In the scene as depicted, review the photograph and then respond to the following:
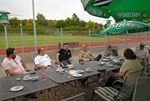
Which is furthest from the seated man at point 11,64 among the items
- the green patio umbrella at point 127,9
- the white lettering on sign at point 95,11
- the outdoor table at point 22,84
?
the green patio umbrella at point 127,9

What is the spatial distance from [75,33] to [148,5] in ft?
24.3

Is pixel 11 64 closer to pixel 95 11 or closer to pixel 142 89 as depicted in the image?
pixel 95 11

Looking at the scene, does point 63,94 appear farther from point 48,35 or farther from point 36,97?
point 48,35

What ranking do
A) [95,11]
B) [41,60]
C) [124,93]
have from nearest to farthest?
[124,93]
[95,11]
[41,60]

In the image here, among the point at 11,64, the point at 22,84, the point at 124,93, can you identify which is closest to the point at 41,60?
the point at 11,64

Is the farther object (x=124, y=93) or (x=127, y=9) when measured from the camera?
(x=127, y=9)

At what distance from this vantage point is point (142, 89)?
1864 mm

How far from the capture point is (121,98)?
2137 millimetres

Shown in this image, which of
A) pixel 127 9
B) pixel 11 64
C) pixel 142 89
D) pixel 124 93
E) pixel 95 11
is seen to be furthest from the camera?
pixel 127 9

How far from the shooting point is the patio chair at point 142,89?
6.06 ft

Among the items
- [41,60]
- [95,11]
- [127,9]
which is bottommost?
[41,60]

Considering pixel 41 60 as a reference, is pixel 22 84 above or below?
below

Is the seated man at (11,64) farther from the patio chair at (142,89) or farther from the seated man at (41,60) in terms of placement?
the patio chair at (142,89)

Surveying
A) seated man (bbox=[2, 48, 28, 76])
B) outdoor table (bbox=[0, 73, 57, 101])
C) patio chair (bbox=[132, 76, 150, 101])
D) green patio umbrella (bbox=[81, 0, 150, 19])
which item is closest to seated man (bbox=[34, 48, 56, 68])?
seated man (bbox=[2, 48, 28, 76])
